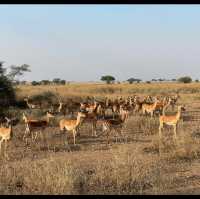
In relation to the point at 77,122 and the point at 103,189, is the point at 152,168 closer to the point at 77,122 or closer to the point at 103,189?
the point at 103,189

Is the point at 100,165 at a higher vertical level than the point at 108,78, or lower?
lower

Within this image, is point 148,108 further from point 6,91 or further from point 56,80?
point 56,80

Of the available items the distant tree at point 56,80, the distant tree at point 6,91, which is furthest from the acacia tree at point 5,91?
the distant tree at point 56,80

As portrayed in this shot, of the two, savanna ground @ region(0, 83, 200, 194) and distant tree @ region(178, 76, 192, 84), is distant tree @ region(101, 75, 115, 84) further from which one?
savanna ground @ region(0, 83, 200, 194)

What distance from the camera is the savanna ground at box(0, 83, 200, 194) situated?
9.60 meters

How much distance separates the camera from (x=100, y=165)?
1234 cm

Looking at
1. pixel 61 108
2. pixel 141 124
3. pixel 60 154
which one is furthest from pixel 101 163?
pixel 61 108

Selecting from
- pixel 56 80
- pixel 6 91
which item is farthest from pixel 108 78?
pixel 6 91

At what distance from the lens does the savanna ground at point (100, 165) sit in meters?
9.60

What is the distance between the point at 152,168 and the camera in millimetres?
12016

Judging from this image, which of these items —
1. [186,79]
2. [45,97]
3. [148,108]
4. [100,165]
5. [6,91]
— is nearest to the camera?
[100,165]

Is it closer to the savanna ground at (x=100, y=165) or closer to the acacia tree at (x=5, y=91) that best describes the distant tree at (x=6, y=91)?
the acacia tree at (x=5, y=91)

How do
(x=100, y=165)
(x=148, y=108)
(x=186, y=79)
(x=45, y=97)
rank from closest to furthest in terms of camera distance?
1. (x=100, y=165)
2. (x=148, y=108)
3. (x=45, y=97)
4. (x=186, y=79)
